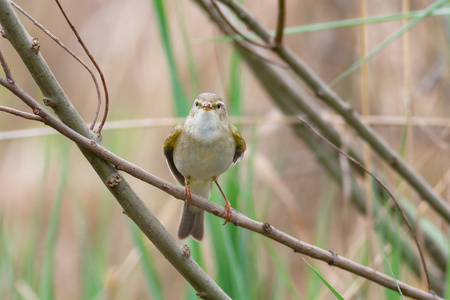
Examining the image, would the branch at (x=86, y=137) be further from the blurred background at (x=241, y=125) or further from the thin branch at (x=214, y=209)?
the blurred background at (x=241, y=125)

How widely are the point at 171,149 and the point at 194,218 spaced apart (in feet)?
0.98

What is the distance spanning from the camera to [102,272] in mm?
2248

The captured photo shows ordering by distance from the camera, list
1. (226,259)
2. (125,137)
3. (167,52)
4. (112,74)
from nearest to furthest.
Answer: (226,259) < (167,52) < (125,137) < (112,74)

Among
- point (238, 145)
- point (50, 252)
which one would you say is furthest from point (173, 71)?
point (50, 252)

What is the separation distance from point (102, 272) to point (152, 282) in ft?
1.36

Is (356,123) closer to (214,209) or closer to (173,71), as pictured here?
(173,71)

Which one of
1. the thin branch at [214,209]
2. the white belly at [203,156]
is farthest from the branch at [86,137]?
the white belly at [203,156]

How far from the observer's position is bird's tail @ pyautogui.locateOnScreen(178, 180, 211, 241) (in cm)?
222

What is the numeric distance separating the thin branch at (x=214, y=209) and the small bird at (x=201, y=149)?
0.63 metres

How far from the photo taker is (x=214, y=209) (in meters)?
1.56

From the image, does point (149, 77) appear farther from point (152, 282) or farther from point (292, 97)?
point (152, 282)

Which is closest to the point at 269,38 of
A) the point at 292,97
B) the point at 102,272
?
the point at 292,97

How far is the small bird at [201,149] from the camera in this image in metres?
2.24

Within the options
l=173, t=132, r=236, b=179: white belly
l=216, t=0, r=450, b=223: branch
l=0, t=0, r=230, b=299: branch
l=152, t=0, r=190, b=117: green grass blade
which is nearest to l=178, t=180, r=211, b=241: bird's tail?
l=173, t=132, r=236, b=179: white belly
